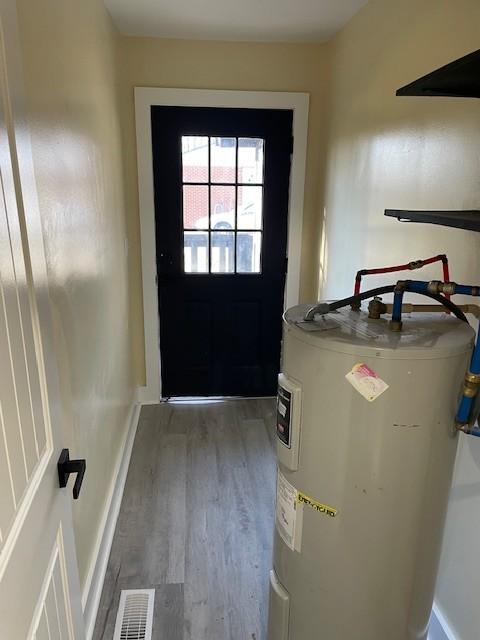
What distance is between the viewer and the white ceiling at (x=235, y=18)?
229 centimetres

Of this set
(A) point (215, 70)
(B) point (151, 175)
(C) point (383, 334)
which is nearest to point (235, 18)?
(A) point (215, 70)

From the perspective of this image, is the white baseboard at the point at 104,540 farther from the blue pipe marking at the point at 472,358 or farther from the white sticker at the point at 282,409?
the blue pipe marking at the point at 472,358

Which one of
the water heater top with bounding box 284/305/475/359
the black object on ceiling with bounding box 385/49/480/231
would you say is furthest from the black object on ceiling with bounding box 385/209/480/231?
the water heater top with bounding box 284/305/475/359

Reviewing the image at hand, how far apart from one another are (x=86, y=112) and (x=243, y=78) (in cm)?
136

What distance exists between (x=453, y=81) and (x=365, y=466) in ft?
3.12

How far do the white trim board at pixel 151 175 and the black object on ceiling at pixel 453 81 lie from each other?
1847mm

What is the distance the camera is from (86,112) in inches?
75.7

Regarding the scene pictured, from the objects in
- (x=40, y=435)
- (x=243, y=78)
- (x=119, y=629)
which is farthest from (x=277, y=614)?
(x=243, y=78)

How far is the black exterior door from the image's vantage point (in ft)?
9.91

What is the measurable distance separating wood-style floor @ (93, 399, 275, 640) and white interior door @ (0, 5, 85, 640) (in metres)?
0.90

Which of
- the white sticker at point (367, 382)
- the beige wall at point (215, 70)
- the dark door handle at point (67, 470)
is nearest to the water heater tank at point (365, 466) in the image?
the white sticker at point (367, 382)

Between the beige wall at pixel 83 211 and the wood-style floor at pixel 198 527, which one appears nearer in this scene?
the beige wall at pixel 83 211

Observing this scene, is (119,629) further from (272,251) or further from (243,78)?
(243,78)

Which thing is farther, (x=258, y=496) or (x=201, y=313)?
(x=201, y=313)
